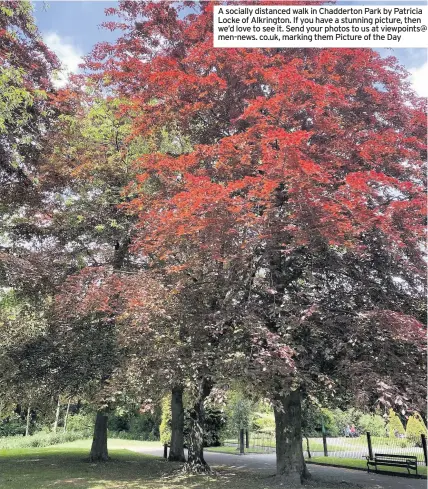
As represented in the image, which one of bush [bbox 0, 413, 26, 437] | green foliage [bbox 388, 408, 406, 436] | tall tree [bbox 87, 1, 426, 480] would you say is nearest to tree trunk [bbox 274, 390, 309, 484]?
tall tree [bbox 87, 1, 426, 480]

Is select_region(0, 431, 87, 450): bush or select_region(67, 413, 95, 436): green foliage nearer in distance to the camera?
select_region(0, 431, 87, 450): bush

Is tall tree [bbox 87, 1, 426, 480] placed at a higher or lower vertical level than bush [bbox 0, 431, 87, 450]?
higher

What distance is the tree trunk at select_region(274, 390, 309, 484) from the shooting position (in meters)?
9.99

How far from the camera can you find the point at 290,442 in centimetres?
1020

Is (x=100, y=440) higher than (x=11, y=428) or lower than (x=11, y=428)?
higher

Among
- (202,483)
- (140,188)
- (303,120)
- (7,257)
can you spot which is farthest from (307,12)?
(202,483)

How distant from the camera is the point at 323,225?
27.0 feet

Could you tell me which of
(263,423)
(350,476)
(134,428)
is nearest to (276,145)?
(350,476)

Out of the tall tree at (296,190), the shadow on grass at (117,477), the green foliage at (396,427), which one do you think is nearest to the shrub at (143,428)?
the green foliage at (396,427)

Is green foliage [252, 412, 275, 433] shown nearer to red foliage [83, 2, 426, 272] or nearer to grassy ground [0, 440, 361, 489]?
grassy ground [0, 440, 361, 489]

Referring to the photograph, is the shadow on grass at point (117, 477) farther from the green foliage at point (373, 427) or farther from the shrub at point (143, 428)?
the shrub at point (143, 428)

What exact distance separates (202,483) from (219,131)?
9.01m

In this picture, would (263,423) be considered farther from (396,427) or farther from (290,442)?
(290,442)

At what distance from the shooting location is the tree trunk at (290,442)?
32.8 feet
